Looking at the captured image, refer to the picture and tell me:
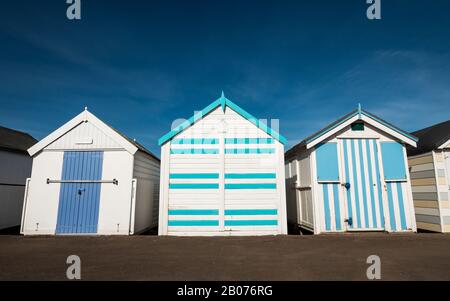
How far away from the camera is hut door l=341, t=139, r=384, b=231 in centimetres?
941

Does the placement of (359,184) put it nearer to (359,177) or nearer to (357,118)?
(359,177)

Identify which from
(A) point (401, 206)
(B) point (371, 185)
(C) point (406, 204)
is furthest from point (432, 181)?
(B) point (371, 185)

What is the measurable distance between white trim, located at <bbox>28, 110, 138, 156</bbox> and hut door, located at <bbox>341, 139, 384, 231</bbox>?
9025 mm

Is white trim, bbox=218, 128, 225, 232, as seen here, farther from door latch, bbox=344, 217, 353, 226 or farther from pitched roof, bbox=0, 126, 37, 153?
pitched roof, bbox=0, 126, 37, 153

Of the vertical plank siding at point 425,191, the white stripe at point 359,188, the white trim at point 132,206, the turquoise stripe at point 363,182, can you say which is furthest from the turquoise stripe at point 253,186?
the vertical plank siding at point 425,191

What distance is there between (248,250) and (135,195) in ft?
17.3

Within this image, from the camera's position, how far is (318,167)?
32.1ft

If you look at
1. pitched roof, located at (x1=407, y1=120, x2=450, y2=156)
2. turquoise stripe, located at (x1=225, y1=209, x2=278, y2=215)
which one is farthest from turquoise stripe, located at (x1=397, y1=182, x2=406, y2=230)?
turquoise stripe, located at (x1=225, y1=209, x2=278, y2=215)

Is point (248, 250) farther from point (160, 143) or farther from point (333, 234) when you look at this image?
point (160, 143)

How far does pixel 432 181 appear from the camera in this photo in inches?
393

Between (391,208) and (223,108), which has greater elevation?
(223,108)

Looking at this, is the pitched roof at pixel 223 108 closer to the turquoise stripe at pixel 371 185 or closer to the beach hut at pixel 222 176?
the beach hut at pixel 222 176

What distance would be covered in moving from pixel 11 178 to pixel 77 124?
585 cm
